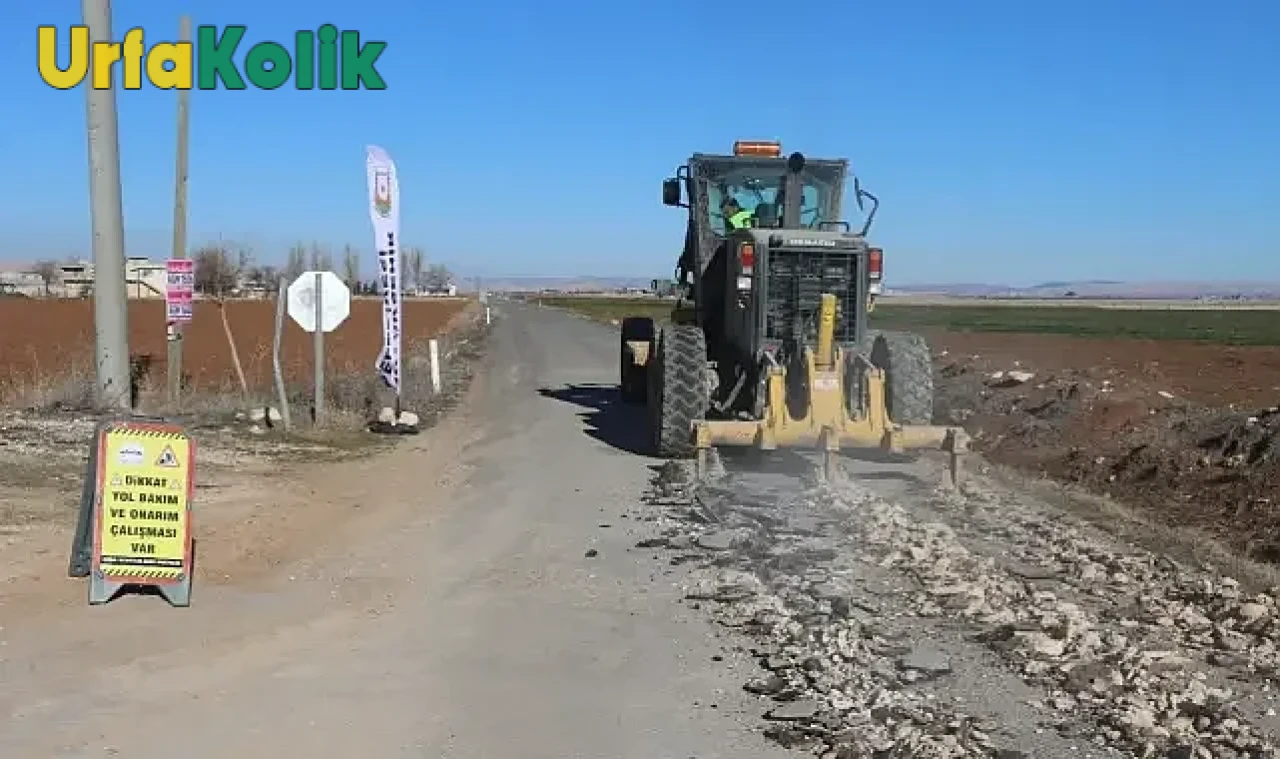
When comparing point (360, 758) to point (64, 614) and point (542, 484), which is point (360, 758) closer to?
point (64, 614)

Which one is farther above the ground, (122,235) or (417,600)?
(122,235)

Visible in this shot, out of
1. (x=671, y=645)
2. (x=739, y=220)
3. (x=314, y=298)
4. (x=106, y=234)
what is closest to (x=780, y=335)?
(x=739, y=220)

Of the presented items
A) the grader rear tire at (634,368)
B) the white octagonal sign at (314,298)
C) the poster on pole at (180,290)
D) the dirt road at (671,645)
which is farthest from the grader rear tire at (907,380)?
the poster on pole at (180,290)

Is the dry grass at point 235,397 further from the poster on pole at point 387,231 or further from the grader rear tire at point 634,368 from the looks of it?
the grader rear tire at point 634,368

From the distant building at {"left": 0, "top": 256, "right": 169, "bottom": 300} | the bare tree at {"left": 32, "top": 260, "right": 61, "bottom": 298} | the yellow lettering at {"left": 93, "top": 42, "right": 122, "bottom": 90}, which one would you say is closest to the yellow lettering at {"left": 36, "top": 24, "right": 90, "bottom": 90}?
the yellow lettering at {"left": 93, "top": 42, "right": 122, "bottom": 90}

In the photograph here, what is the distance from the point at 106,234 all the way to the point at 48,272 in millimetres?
146001

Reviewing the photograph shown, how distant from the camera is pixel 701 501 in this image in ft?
34.6

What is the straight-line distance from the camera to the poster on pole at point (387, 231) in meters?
15.5

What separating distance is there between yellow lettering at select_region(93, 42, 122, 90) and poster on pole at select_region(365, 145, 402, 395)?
3044 millimetres

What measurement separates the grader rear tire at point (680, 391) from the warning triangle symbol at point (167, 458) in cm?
621

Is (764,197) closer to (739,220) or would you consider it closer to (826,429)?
(739,220)

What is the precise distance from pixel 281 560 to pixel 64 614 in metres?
1.70

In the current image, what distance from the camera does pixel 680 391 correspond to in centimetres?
1255

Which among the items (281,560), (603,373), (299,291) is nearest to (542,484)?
(281,560)
